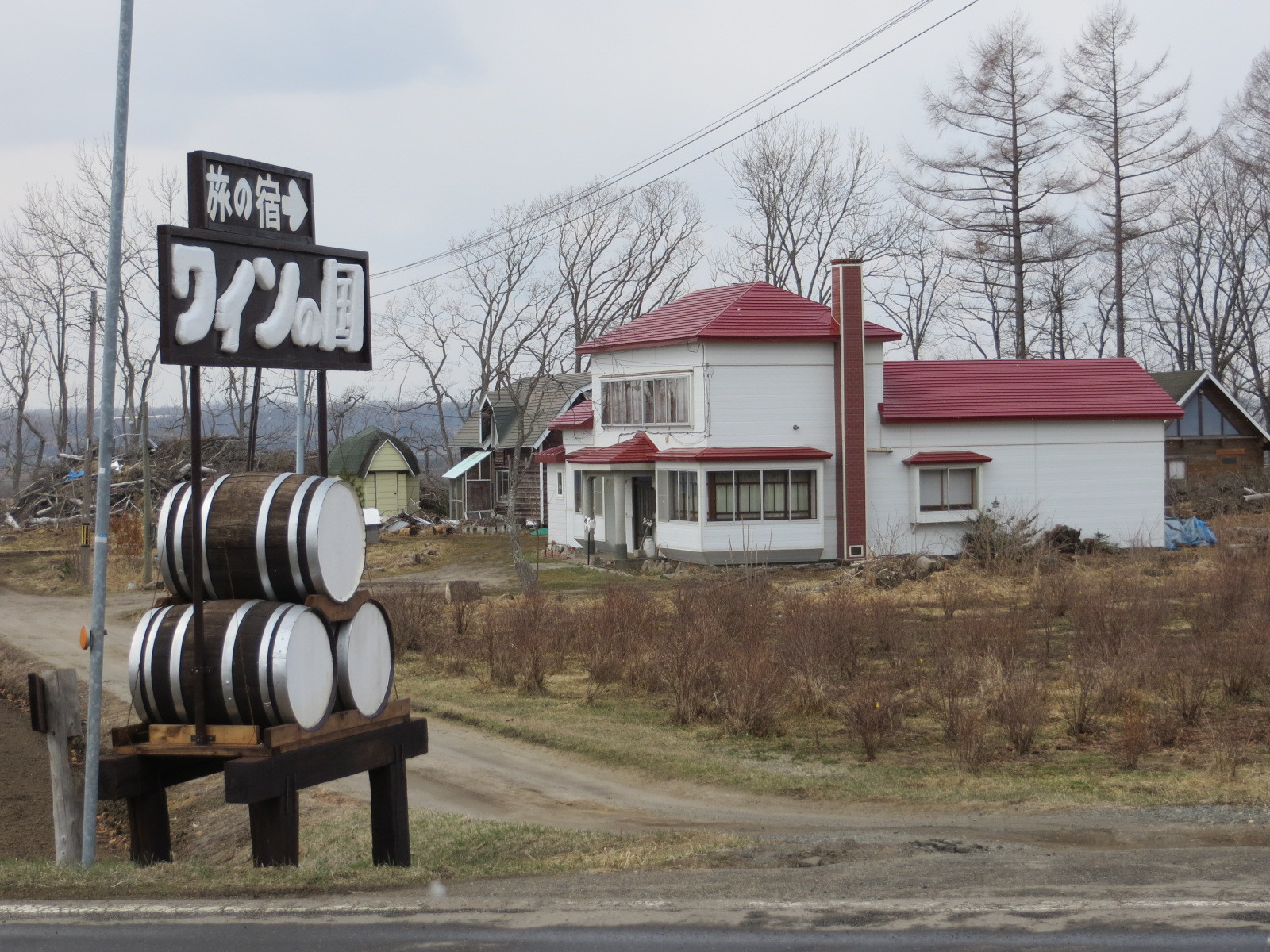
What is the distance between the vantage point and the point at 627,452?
1252 inches

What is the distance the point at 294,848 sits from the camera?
25.7ft

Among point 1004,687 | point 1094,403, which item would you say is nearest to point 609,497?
point 1094,403

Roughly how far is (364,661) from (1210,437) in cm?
4565

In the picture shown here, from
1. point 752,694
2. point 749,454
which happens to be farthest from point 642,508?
point 752,694

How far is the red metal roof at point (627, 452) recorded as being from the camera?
3173 cm

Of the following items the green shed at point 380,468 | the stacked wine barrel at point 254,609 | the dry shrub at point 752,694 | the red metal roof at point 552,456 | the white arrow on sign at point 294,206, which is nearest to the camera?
the stacked wine barrel at point 254,609

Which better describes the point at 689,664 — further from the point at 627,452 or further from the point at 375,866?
the point at 627,452

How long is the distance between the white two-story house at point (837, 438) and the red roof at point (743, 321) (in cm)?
5

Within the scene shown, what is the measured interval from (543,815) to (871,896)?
419 cm

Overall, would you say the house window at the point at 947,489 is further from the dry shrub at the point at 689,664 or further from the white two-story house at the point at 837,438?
the dry shrub at the point at 689,664

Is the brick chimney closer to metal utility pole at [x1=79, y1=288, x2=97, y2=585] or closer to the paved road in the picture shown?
metal utility pole at [x1=79, y1=288, x2=97, y2=585]

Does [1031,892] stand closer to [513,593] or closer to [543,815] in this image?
[543,815]

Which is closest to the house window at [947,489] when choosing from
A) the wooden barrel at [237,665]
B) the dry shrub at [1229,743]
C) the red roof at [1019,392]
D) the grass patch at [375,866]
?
the red roof at [1019,392]

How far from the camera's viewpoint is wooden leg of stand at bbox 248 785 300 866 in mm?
7570
